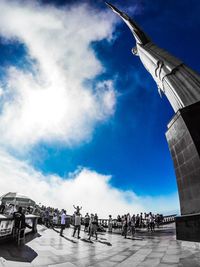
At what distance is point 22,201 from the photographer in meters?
38.7

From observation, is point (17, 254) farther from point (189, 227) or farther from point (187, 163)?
point (187, 163)

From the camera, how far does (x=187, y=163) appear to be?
21.3ft

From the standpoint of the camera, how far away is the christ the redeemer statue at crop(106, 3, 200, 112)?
9.88 metres

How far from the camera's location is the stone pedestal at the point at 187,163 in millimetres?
5867

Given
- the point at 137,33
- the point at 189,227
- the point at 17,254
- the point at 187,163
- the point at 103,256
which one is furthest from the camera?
the point at 137,33

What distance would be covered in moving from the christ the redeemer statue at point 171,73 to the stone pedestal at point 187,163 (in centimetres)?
310

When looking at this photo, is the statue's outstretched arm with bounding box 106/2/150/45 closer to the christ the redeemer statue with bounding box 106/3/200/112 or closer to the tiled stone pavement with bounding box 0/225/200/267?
the christ the redeemer statue with bounding box 106/3/200/112

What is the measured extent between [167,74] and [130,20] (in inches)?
331

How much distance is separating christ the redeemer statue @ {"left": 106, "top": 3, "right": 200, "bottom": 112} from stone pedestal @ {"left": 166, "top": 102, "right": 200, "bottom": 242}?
3.10 meters

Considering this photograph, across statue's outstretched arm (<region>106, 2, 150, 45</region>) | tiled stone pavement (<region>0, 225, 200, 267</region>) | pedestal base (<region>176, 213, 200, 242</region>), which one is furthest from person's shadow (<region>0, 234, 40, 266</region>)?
statue's outstretched arm (<region>106, 2, 150, 45</region>)

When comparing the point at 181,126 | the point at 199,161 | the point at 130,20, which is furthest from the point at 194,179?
the point at 130,20

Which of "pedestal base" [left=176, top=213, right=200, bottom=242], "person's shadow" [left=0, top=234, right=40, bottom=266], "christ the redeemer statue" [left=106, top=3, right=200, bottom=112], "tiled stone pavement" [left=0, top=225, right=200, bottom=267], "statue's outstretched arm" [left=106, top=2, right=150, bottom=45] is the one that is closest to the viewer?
"tiled stone pavement" [left=0, top=225, right=200, bottom=267]

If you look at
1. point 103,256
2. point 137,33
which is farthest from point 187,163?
Answer: point 137,33

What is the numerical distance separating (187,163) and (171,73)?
7406mm
